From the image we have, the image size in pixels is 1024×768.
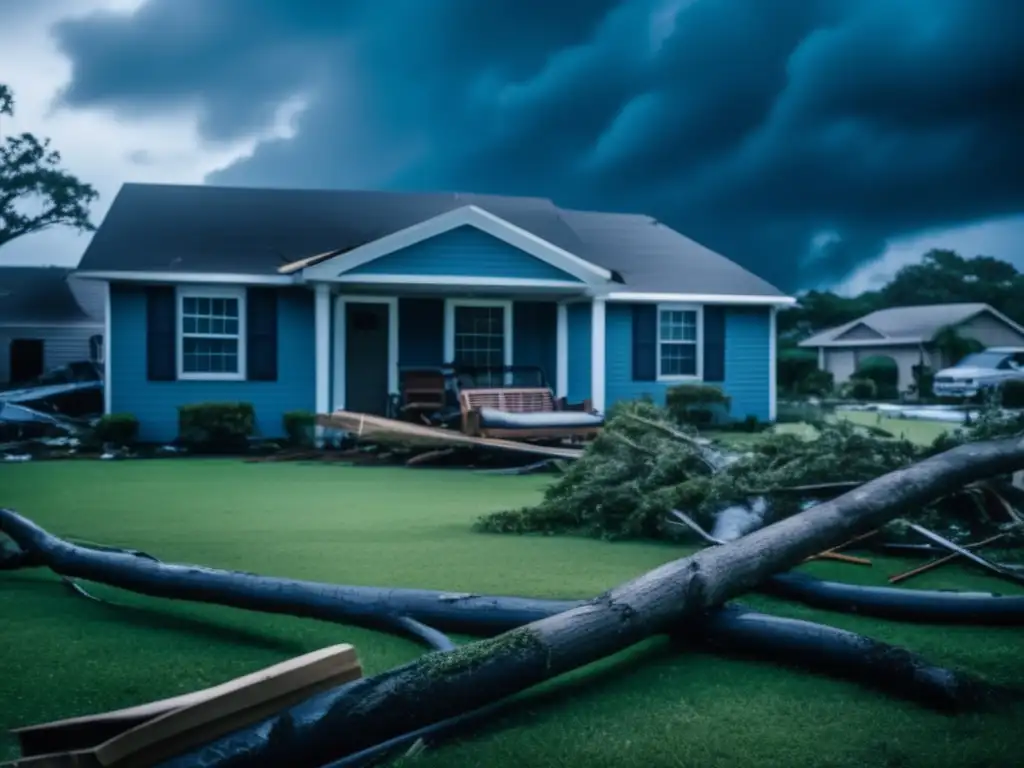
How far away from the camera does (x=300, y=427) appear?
1445cm

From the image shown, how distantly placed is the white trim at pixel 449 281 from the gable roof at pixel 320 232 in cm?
52

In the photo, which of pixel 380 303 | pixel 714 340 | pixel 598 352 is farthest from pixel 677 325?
pixel 380 303

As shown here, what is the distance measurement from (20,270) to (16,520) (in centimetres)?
1509

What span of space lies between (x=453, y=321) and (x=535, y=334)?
1.69 meters

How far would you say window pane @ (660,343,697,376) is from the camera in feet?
57.6

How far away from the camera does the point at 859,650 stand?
122 inches

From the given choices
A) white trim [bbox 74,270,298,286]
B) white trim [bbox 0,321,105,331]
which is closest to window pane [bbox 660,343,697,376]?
white trim [bbox 74,270,298,286]

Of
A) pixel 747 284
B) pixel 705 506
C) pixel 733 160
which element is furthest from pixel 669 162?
pixel 705 506

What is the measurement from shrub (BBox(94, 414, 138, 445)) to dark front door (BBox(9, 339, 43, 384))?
2.32m

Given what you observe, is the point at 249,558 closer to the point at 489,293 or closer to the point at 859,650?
the point at 859,650

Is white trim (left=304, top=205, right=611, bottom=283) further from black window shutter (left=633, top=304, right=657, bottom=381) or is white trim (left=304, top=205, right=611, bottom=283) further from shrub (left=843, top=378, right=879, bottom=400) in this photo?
shrub (left=843, top=378, right=879, bottom=400)

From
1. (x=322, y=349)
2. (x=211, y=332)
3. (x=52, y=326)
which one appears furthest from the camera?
(x=52, y=326)

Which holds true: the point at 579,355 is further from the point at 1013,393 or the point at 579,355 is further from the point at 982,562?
the point at 982,562

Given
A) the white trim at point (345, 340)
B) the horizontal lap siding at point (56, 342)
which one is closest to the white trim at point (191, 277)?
the white trim at point (345, 340)
